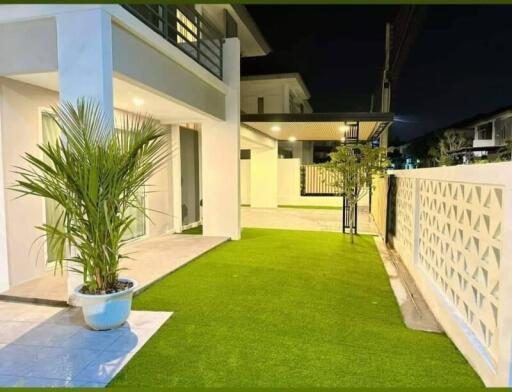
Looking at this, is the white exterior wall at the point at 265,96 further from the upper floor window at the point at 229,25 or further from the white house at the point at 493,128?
the white house at the point at 493,128

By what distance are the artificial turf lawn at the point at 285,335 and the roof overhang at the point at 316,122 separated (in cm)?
499

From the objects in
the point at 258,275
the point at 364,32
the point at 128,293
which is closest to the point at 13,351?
the point at 128,293

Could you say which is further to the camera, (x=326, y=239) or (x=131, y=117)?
(x=326, y=239)

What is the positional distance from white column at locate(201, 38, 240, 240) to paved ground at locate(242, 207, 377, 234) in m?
1.94

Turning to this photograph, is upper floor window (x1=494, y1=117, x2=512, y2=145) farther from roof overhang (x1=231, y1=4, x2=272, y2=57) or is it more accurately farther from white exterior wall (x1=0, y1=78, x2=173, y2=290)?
white exterior wall (x1=0, y1=78, x2=173, y2=290)

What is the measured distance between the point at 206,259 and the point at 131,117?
312cm

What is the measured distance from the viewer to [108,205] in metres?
3.37

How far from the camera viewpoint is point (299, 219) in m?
11.5

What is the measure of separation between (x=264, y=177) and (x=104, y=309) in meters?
12.0

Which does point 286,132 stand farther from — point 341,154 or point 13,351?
point 13,351

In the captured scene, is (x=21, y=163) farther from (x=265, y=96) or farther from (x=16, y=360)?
(x=265, y=96)

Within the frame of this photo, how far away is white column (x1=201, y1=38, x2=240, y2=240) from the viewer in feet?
26.6

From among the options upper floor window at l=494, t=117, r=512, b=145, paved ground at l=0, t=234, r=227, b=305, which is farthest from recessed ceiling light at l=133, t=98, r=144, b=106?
upper floor window at l=494, t=117, r=512, b=145

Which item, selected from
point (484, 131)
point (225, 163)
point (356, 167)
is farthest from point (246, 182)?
point (484, 131)
